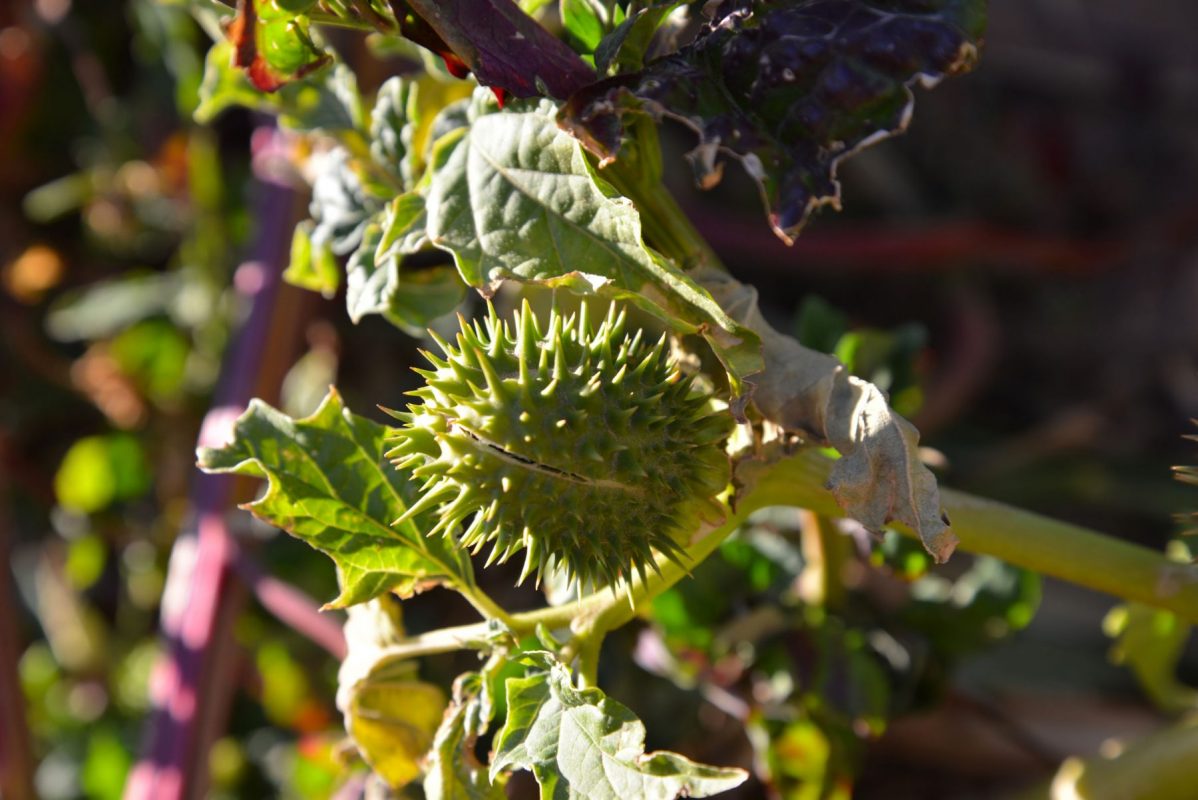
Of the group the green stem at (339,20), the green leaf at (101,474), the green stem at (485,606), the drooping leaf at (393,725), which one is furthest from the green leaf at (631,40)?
the green leaf at (101,474)

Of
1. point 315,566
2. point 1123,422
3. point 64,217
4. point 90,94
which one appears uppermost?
point 90,94

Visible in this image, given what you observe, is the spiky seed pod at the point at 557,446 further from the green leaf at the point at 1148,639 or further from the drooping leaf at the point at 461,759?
the green leaf at the point at 1148,639

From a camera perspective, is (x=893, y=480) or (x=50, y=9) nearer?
(x=893, y=480)

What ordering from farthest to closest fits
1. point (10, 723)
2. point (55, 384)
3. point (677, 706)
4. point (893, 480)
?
point (55, 384)
point (10, 723)
point (677, 706)
point (893, 480)

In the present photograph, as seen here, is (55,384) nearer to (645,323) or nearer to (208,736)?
(208,736)

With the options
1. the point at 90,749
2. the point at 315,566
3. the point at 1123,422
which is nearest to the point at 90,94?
the point at 315,566

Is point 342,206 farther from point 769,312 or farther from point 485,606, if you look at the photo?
point 769,312

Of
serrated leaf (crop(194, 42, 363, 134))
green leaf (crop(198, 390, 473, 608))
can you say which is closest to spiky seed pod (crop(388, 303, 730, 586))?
green leaf (crop(198, 390, 473, 608))
